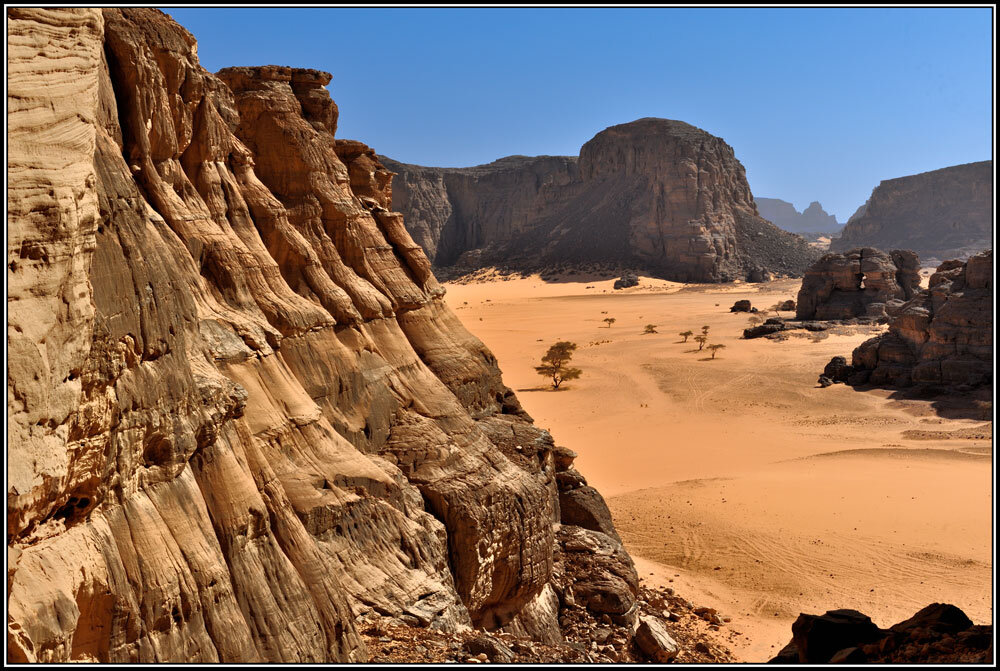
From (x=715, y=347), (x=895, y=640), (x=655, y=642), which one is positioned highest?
(x=715, y=347)

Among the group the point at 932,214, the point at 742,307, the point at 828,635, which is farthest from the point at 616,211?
the point at 828,635

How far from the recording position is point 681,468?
901 inches

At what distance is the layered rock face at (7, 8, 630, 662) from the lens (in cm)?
435

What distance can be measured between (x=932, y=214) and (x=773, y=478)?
12722 centimetres

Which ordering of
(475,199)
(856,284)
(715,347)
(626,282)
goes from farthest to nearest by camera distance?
(475,199) < (626,282) < (856,284) < (715,347)

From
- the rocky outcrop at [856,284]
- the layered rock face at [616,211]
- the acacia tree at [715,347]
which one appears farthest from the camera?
the layered rock face at [616,211]

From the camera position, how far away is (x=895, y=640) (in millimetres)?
7469

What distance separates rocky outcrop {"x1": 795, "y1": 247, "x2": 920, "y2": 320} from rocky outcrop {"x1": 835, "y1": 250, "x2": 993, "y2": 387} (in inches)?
630

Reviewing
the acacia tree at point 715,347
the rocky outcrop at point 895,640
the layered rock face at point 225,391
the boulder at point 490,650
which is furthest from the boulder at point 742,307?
the boulder at point 490,650

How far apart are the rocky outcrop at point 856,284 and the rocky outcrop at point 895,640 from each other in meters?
46.9

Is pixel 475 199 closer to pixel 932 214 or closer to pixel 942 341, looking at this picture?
pixel 932 214

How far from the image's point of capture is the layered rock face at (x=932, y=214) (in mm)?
122312

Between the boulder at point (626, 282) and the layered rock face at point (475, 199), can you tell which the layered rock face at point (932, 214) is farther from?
the boulder at point (626, 282)

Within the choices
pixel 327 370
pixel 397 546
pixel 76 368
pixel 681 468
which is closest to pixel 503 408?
pixel 327 370
